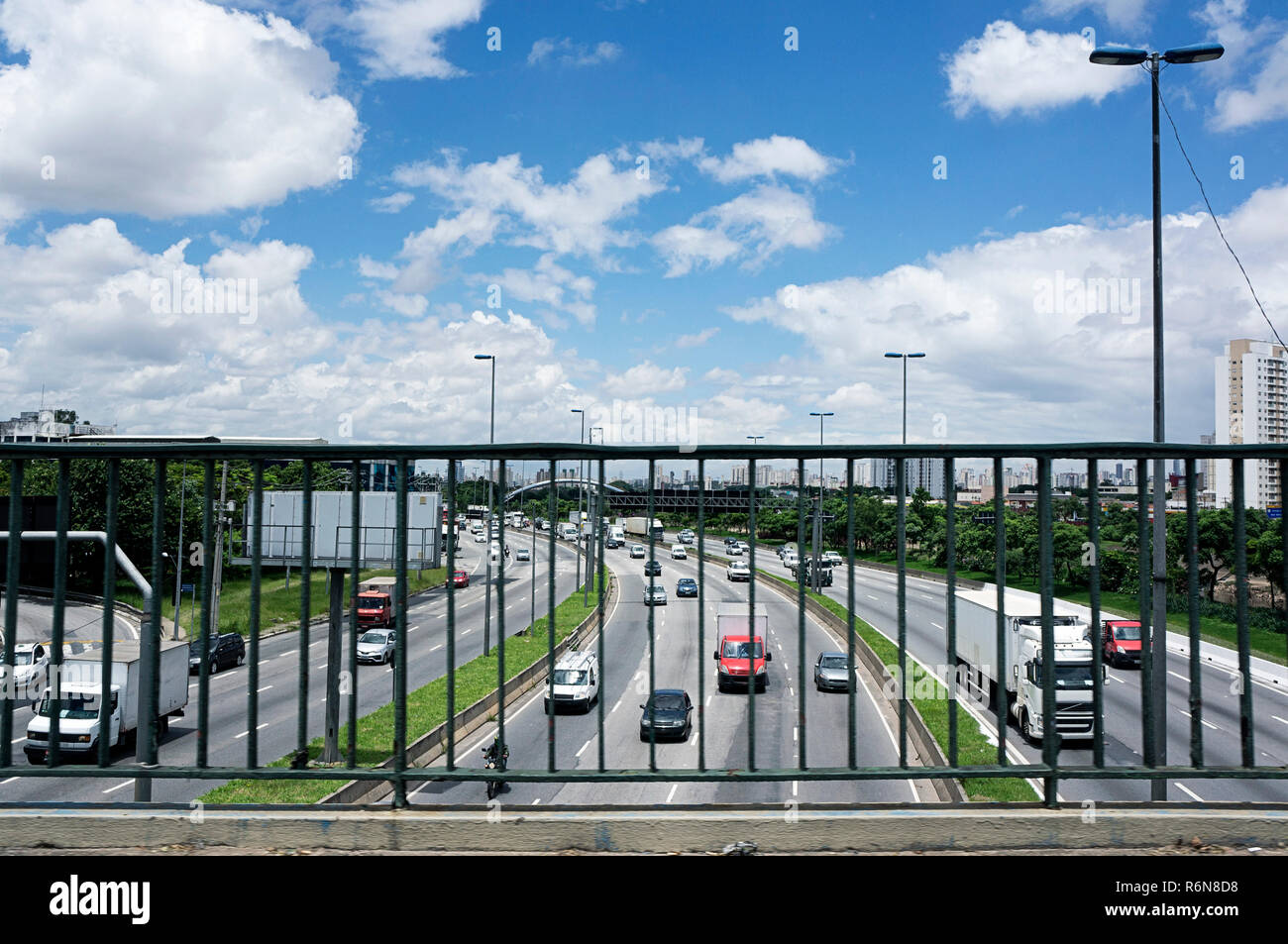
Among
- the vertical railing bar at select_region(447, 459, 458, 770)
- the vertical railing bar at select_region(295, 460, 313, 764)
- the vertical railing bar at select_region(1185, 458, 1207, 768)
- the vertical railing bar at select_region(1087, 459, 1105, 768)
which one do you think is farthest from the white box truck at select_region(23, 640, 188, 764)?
the vertical railing bar at select_region(1185, 458, 1207, 768)

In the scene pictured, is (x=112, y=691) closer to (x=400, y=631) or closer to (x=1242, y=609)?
(x=400, y=631)

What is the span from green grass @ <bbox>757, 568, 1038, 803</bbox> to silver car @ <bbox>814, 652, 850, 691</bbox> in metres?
1.30

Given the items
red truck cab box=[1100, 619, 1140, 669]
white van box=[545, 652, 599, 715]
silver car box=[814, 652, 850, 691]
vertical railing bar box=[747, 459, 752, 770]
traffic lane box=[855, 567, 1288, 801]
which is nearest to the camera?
vertical railing bar box=[747, 459, 752, 770]

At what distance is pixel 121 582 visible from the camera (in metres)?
6.62

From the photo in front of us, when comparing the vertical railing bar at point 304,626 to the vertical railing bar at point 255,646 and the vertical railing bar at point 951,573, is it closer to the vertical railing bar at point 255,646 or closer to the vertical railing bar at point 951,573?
the vertical railing bar at point 255,646

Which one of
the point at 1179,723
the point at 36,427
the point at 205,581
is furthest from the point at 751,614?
the point at 36,427

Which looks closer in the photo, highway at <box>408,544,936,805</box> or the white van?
the white van

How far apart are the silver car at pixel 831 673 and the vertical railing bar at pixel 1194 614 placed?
20.2 m

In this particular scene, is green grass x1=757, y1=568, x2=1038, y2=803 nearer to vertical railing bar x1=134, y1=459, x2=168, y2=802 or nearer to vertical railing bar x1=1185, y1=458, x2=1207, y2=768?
vertical railing bar x1=1185, y1=458, x2=1207, y2=768

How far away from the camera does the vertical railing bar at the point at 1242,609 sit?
3.60m

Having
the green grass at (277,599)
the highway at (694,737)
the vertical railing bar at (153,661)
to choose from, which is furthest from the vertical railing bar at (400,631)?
the highway at (694,737)

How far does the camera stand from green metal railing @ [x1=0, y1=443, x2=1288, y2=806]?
3623 mm
